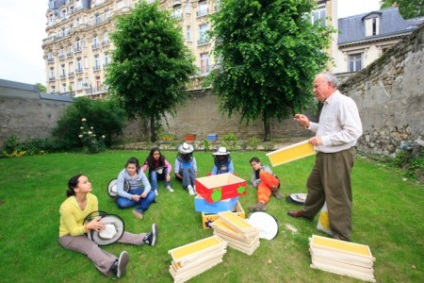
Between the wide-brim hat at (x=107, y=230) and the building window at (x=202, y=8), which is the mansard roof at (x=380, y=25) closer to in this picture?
the building window at (x=202, y=8)

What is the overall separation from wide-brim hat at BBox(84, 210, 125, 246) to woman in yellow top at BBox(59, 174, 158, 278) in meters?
0.08

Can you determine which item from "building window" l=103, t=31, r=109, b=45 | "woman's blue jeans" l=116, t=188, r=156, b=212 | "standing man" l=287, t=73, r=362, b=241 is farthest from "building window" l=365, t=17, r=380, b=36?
"building window" l=103, t=31, r=109, b=45

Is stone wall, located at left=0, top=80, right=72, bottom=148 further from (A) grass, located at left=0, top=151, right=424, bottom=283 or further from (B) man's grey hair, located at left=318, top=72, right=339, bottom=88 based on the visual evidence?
(B) man's grey hair, located at left=318, top=72, right=339, bottom=88

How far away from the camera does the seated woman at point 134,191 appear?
14.4 ft

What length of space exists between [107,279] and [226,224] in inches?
64.0

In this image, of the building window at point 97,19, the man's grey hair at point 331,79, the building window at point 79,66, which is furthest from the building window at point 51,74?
the man's grey hair at point 331,79

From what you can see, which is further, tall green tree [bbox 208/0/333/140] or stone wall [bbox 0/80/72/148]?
stone wall [bbox 0/80/72/148]

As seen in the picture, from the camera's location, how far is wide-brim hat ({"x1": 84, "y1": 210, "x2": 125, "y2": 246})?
3154 millimetres

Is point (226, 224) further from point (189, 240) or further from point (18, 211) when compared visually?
point (18, 211)

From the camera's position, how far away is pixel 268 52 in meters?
10.3

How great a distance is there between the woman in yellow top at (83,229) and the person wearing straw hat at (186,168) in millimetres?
2233

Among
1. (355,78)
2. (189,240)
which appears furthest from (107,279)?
(355,78)

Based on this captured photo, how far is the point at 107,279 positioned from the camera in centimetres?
269

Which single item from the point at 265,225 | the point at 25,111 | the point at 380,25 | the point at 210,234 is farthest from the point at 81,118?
the point at 380,25
